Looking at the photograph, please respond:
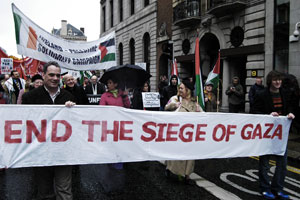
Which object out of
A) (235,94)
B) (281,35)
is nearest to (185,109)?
(235,94)

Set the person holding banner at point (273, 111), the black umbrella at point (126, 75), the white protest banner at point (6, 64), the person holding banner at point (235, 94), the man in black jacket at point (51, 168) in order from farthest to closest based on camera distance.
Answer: the white protest banner at point (6, 64)
the person holding banner at point (235, 94)
the black umbrella at point (126, 75)
the person holding banner at point (273, 111)
the man in black jacket at point (51, 168)

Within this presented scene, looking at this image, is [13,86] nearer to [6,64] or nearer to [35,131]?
[6,64]

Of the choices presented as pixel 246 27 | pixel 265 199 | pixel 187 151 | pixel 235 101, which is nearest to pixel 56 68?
pixel 187 151

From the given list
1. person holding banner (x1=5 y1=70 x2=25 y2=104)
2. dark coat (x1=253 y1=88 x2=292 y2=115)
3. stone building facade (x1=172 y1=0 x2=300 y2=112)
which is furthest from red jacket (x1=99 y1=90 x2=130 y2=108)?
stone building facade (x1=172 y1=0 x2=300 y2=112)

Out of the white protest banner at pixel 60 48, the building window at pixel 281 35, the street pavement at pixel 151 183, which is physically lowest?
the street pavement at pixel 151 183

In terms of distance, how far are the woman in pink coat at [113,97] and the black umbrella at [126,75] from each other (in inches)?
10.0

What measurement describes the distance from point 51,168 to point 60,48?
425 cm

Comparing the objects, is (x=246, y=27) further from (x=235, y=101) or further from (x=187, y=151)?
(x=187, y=151)

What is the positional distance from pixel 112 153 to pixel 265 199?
2.20 meters

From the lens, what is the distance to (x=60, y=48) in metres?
6.71

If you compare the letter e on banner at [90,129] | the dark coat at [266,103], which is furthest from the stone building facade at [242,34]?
the letter e on banner at [90,129]

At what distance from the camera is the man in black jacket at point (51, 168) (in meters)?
2.89

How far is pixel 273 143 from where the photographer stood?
4047mm

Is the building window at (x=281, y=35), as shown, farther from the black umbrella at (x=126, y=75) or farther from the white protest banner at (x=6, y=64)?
the white protest banner at (x=6, y=64)
